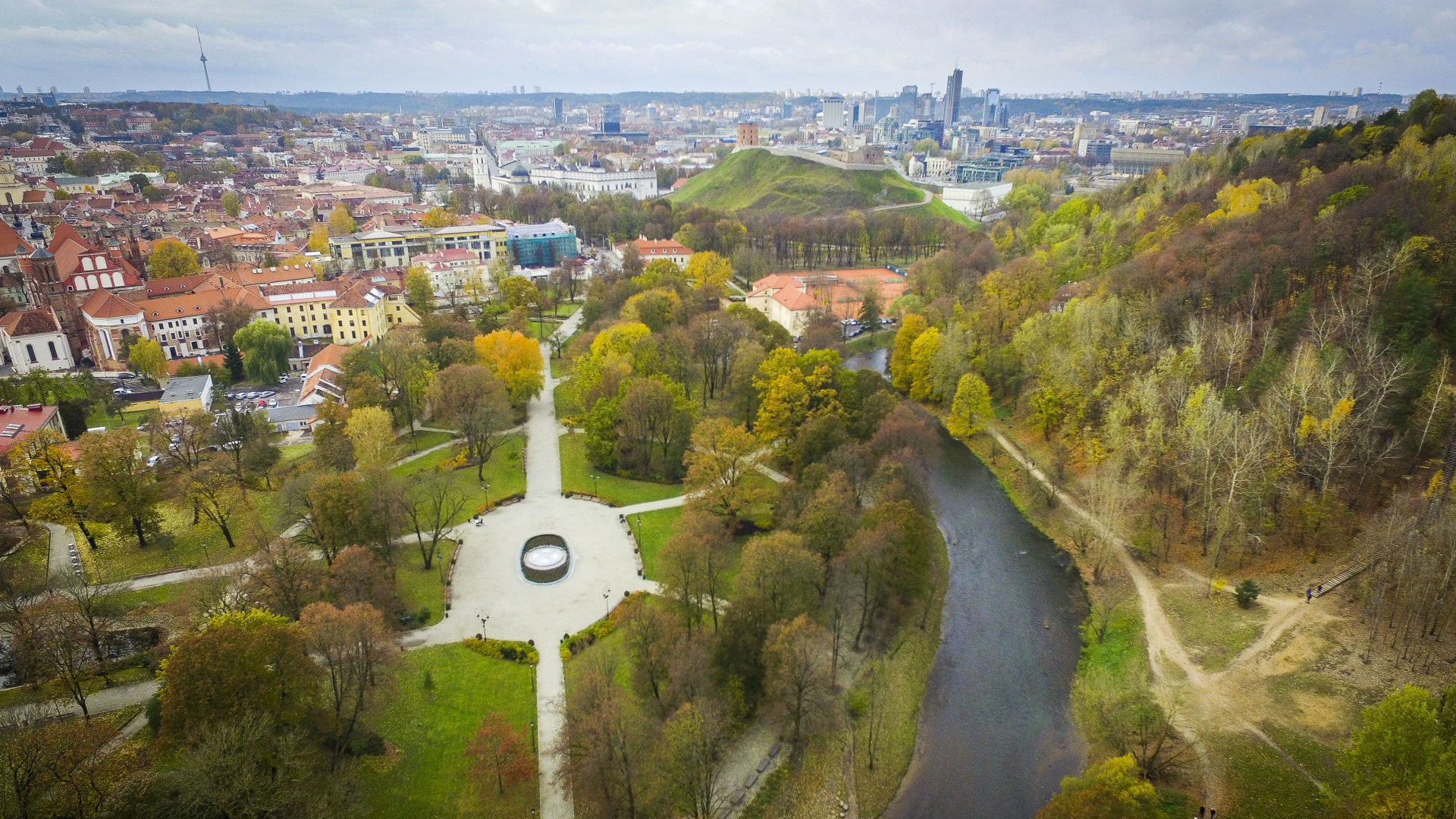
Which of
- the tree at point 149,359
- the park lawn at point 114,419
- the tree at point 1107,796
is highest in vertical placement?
the tree at point 149,359

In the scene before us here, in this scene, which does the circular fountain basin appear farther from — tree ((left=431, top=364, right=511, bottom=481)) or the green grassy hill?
the green grassy hill

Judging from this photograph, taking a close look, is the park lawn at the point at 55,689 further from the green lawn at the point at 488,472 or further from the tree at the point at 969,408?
the tree at the point at 969,408

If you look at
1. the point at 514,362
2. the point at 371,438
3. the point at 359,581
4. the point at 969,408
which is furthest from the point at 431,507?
the point at 969,408

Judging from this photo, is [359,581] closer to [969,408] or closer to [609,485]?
[609,485]

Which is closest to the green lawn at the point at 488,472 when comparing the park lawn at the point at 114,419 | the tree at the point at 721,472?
the tree at the point at 721,472

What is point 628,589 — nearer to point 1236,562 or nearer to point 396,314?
point 1236,562

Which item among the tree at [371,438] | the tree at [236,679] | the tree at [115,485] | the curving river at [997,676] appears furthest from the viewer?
the tree at [371,438]

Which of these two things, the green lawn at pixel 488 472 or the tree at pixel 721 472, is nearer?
the tree at pixel 721 472
